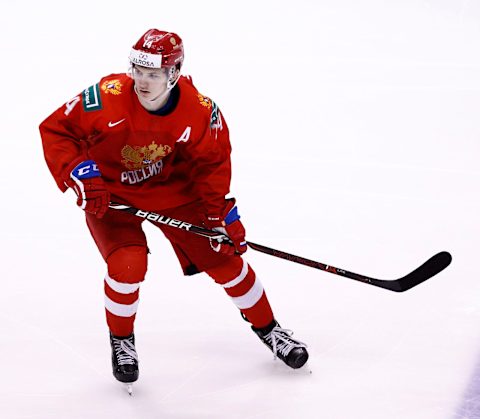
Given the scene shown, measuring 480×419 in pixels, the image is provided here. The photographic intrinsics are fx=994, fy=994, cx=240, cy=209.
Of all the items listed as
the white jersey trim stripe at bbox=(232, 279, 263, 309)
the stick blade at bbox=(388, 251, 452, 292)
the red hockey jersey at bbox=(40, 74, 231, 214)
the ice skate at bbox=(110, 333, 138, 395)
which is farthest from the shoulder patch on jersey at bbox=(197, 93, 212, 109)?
the stick blade at bbox=(388, 251, 452, 292)

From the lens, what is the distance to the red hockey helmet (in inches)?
109

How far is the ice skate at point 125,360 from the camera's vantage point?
2.92 meters

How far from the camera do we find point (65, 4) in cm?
668

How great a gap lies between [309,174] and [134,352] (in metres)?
1.83

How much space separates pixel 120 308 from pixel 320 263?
2.18ft

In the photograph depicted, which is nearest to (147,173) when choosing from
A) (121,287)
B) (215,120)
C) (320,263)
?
(215,120)

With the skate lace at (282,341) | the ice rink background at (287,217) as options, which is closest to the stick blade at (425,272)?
the ice rink background at (287,217)

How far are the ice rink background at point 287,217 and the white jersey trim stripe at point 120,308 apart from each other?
0.72ft

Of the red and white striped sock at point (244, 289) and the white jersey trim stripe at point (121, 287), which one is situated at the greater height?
the white jersey trim stripe at point (121, 287)

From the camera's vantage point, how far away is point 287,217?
4.21m

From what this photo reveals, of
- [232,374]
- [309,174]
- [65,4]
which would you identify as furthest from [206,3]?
[232,374]

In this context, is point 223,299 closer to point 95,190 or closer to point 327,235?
point 327,235

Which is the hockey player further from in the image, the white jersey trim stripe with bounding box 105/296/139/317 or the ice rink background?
the ice rink background

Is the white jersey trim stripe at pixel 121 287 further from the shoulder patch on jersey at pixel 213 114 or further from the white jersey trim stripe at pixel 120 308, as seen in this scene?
the shoulder patch on jersey at pixel 213 114
